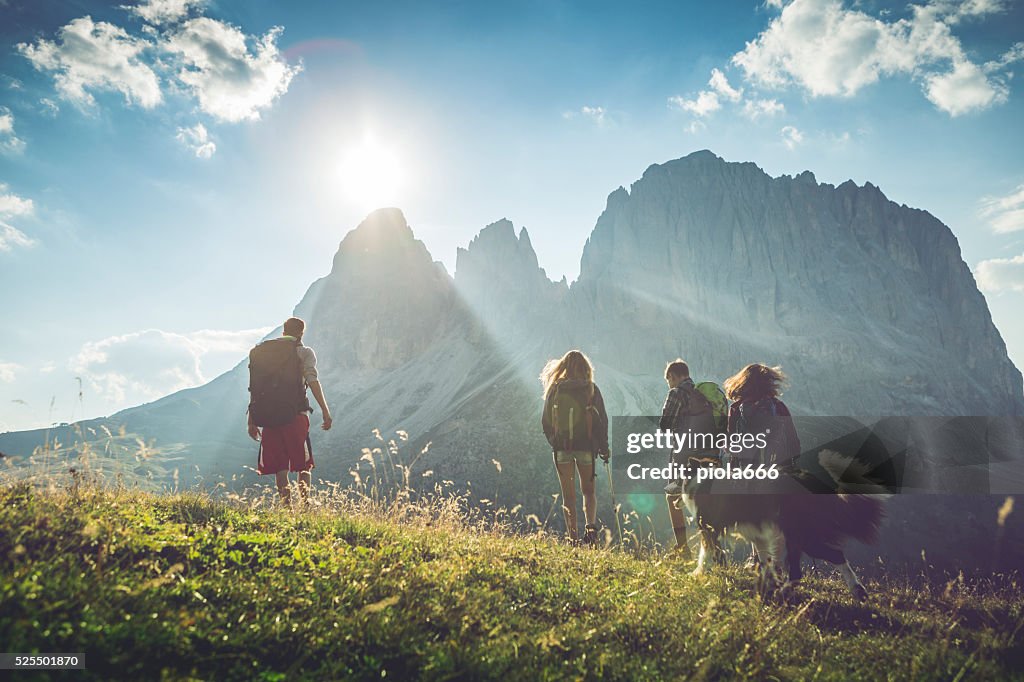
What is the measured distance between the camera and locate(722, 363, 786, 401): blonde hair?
6.63m

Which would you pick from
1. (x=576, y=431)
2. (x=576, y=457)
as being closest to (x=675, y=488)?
(x=576, y=457)

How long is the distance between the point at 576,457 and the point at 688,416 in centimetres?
192

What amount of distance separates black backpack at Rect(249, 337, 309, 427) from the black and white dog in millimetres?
6020

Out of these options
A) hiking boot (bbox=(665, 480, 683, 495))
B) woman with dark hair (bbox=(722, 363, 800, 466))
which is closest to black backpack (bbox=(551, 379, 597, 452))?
hiking boot (bbox=(665, 480, 683, 495))

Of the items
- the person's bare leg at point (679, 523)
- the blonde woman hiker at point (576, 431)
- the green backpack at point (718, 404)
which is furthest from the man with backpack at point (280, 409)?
the green backpack at point (718, 404)

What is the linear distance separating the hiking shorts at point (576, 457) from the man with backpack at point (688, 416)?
1.25m

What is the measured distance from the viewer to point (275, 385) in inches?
276

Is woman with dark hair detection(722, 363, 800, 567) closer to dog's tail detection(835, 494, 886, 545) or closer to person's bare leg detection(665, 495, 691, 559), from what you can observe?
dog's tail detection(835, 494, 886, 545)

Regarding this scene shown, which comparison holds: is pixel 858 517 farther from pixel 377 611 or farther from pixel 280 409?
pixel 280 409

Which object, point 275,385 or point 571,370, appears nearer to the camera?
point 275,385

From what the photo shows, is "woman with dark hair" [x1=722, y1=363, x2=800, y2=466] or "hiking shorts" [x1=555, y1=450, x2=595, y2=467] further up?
"woman with dark hair" [x1=722, y1=363, x2=800, y2=466]

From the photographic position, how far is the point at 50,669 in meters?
2.10

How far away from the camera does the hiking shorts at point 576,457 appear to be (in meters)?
7.88

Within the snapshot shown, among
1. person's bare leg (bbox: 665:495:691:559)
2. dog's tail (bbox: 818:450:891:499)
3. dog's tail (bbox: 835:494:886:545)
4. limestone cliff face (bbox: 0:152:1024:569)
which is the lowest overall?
person's bare leg (bbox: 665:495:691:559)
